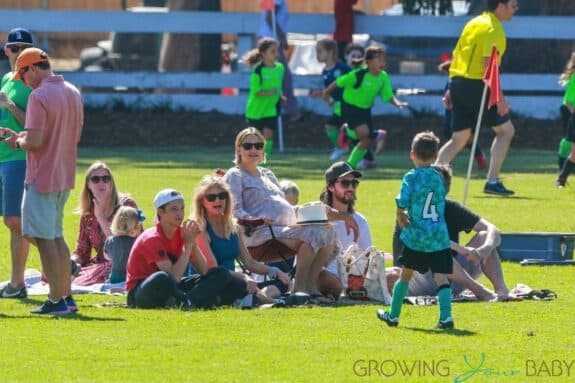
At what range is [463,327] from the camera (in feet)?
38.4

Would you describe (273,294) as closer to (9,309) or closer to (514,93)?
(9,309)

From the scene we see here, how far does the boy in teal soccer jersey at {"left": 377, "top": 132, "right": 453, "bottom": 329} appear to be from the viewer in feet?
37.8

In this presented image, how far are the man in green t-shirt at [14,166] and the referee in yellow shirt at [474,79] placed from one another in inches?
286

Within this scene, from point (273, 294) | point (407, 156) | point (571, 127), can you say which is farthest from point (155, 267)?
point (407, 156)

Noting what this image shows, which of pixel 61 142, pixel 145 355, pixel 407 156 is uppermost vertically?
pixel 61 142

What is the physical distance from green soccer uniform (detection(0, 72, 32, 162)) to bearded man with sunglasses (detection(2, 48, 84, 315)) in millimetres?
704

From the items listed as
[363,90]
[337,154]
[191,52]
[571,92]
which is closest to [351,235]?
[571,92]

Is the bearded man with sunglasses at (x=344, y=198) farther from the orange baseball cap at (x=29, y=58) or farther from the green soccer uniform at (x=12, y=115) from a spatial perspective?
the orange baseball cap at (x=29, y=58)

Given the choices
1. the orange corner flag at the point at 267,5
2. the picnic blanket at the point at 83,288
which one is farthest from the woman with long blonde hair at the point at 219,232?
the orange corner flag at the point at 267,5

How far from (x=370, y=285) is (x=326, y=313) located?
2.66ft

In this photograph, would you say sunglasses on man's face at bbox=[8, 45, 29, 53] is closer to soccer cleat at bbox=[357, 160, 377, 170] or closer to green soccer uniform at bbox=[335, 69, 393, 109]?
green soccer uniform at bbox=[335, 69, 393, 109]

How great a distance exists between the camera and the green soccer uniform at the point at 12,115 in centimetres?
1309

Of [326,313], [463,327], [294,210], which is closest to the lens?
[463,327]

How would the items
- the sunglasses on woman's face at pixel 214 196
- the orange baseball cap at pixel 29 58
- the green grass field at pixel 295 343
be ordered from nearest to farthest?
1. the green grass field at pixel 295 343
2. the orange baseball cap at pixel 29 58
3. the sunglasses on woman's face at pixel 214 196
